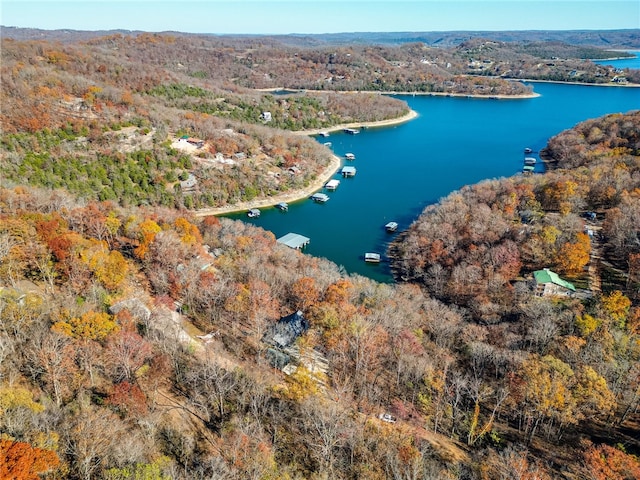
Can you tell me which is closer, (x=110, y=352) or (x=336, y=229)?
(x=110, y=352)

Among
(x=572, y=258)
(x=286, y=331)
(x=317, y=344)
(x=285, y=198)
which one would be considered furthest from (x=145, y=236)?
(x=572, y=258)

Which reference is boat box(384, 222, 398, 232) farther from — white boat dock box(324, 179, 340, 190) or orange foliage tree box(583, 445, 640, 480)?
orange foliage tree box(583, 445, 640, 480)

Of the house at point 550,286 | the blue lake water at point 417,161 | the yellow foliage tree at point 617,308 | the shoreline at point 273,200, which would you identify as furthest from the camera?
the shoreline at point 273,200

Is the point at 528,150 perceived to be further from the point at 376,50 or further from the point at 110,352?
the point at 376,50

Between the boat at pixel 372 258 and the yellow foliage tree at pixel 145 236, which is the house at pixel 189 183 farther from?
the boat at pixel 372 258

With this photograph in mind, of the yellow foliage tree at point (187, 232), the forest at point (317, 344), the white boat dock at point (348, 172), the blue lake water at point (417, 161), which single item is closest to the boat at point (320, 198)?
the blue lake water at point (417, 161)

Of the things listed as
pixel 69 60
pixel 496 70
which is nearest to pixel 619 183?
pixel 69 60

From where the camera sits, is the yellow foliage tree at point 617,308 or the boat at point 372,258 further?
the boat at point 372,258

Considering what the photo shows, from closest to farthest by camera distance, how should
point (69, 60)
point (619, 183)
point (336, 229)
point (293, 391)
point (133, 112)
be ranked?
point (293, 391) < point (619, 183) < point (336, 229) < point (133, 112) < point (69, 60)
